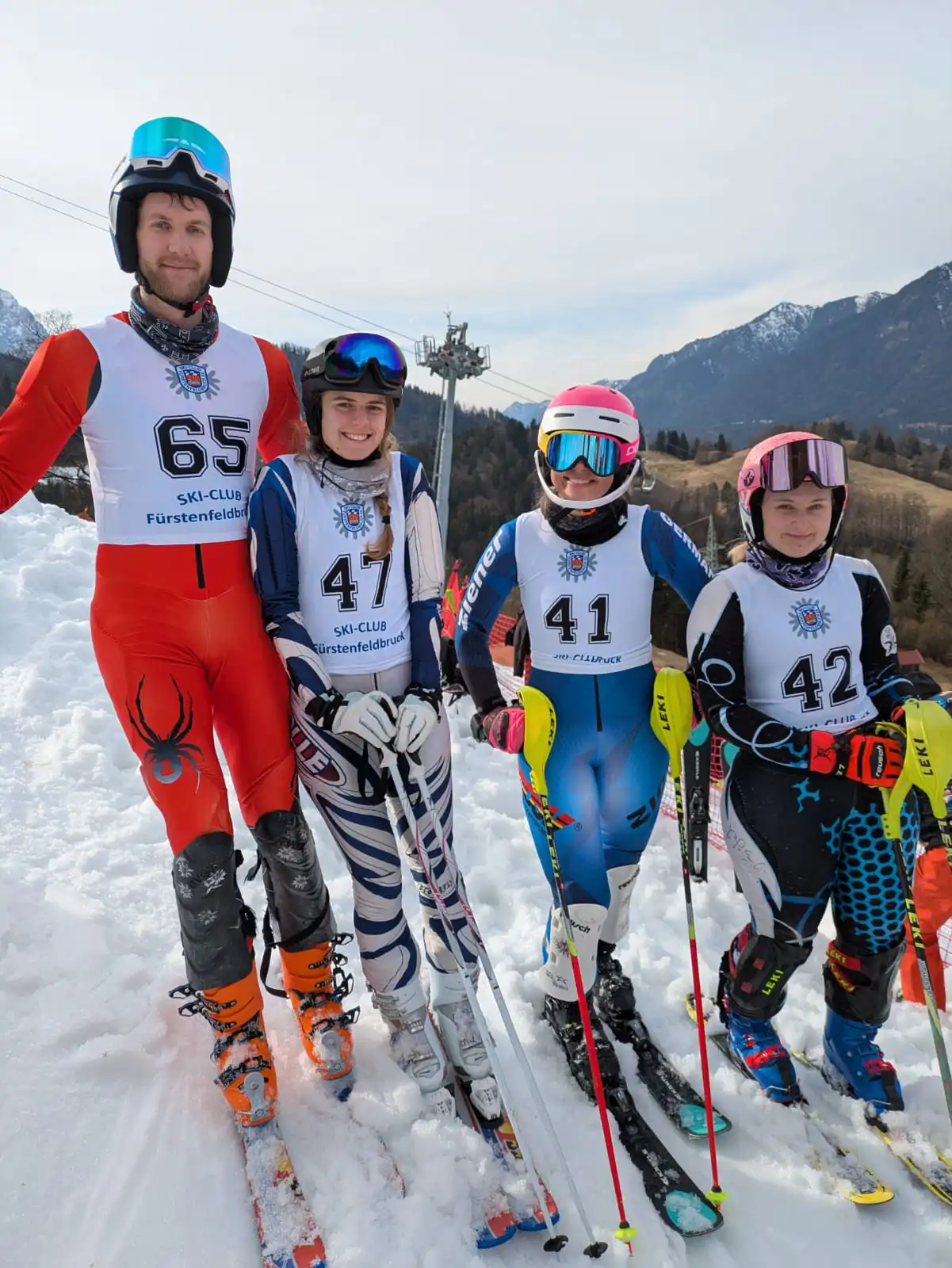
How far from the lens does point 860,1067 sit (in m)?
2.95

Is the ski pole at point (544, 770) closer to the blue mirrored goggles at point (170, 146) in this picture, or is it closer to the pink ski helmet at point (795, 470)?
the pink ski helmet at point (795, 470)

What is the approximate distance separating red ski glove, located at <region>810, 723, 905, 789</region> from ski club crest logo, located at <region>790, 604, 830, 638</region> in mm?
396

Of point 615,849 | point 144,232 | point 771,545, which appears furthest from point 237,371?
point 615,849

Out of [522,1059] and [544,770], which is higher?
[544,770]

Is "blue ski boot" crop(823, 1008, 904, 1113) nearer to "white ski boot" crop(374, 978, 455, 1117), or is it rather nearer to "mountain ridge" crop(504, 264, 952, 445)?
"white ski boot" crop(374, 978, 455, 1117)

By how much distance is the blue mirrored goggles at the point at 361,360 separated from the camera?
8.29ft

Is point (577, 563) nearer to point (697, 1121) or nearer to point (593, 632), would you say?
point (593, 632)

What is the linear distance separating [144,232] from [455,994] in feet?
10.3

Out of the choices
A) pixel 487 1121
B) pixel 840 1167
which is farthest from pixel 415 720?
pixel 840 1167

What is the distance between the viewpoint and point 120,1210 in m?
2.21

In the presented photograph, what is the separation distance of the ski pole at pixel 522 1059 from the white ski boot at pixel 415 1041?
1.06 feet

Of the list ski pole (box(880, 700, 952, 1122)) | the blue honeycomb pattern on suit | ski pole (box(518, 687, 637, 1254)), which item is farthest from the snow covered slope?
the blue honeycomb pattern on suit

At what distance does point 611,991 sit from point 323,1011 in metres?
1.43

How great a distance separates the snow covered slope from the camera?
2.21 meters
